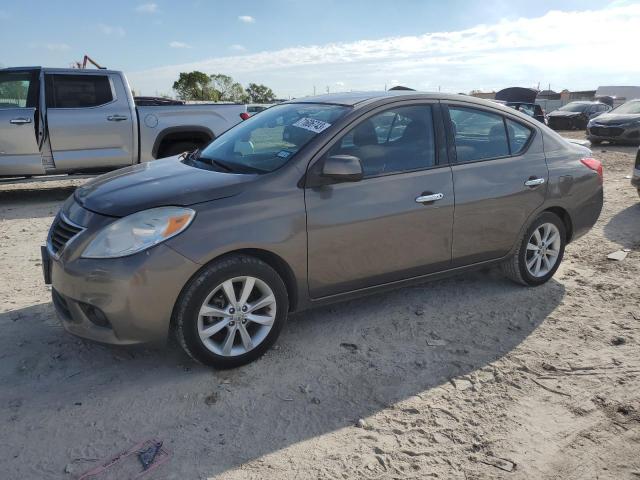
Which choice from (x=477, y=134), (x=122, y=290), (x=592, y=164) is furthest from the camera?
(x=592, y=164)

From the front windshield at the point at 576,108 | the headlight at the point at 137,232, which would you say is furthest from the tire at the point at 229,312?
the front windshield at the point at 576,108

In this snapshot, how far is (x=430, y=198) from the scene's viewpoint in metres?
3.96

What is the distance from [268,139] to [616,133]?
50.2 ft

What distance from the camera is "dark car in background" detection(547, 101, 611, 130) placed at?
23.7 metres

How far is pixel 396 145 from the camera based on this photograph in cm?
395

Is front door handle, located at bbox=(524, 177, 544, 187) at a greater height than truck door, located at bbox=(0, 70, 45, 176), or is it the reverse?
truck door, located at bbox=(0, 70, 45, 176)

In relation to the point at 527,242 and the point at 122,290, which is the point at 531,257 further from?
the point at 122,290

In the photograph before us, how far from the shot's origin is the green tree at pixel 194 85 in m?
39.2

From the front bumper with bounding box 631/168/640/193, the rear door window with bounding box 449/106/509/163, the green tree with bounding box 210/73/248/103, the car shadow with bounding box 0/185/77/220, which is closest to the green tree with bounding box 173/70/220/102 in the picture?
the green tree with bounding box 210/73/248/103

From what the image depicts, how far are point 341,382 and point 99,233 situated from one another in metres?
1.65

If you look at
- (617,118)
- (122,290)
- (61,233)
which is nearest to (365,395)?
(122,290)

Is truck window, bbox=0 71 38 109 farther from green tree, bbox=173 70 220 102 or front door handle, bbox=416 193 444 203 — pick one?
green tree, bbox=173 70 220 102

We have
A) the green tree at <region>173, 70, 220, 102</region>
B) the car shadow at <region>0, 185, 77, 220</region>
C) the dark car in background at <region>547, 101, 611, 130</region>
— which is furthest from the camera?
the green tree at <region>173, 70, 220, 102</region>

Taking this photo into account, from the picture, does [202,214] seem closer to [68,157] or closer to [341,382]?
[341,382]
